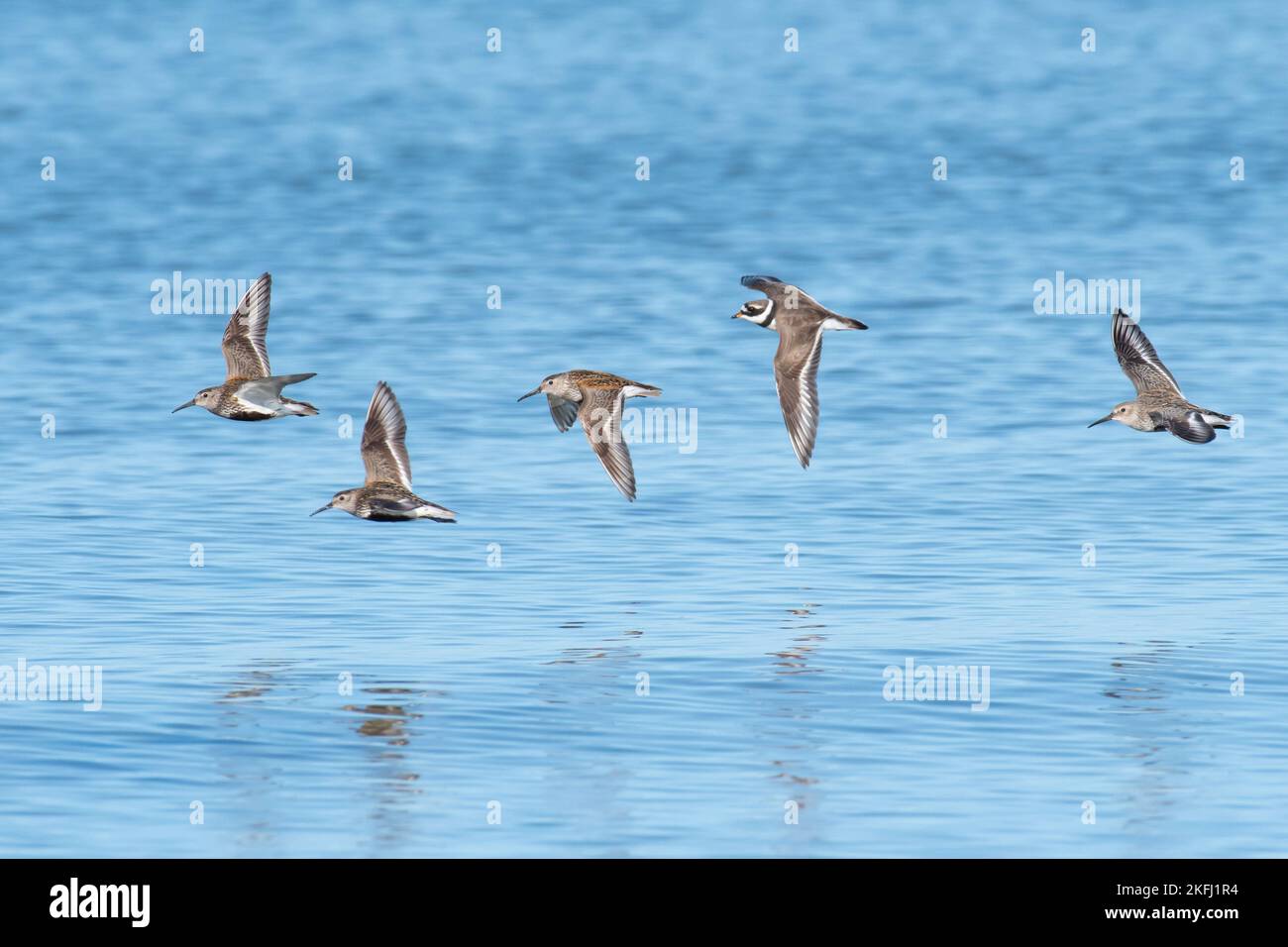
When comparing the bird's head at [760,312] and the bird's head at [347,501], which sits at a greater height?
the bird's head at [760,312]

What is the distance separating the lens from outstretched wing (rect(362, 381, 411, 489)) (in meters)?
19.7

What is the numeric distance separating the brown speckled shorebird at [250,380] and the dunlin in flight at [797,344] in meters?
4.51

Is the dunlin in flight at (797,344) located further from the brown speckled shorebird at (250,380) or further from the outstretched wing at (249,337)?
the outstretched wing at (249,337)

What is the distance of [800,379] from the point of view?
68.1 feet

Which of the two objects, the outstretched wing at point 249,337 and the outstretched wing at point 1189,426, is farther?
the outstretched wing at point 249,337

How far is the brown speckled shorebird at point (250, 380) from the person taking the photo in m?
19.8

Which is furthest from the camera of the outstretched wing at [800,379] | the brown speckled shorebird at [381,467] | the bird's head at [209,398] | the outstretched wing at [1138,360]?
the outstretched wing at [1138,360]

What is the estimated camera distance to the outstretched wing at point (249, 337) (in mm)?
20891

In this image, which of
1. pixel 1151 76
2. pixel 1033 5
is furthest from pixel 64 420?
pixel 1033 5

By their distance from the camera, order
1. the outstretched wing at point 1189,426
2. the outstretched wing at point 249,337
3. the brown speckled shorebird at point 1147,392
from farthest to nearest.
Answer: the outstretched wing at point 249,337, the brown speckled shorebird at point 1147,392, the outstretched wing at point 1189,426

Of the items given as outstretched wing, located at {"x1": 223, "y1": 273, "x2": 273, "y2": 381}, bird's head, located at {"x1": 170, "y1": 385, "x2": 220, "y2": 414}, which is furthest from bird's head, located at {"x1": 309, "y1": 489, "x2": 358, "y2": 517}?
outstretched wing, located at {"x1": 223, "y1": 273, "x2": 273, "y2": 381}

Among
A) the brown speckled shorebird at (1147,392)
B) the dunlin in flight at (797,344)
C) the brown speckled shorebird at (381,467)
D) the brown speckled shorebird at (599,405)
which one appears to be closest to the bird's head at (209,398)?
the brown speckled shorebird at (381,467)

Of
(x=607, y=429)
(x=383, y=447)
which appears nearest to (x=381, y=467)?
(x=383, y=447)

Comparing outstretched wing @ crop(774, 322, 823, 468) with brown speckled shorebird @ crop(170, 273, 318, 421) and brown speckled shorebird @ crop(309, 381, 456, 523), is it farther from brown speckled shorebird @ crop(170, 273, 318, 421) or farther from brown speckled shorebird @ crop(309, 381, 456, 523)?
brown speckled shorebird @ crop(170, 273, 318, 421)
